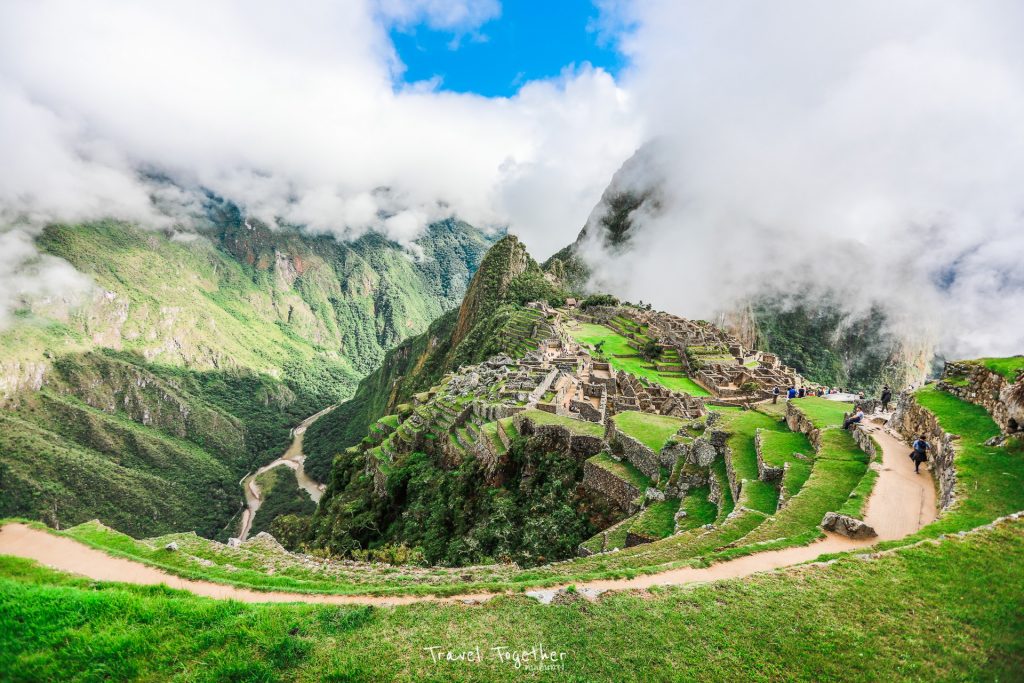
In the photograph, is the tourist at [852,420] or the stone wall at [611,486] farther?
the stone wall at [611,486]

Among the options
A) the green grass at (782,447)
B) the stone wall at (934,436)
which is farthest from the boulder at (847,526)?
the green grass at (782,447)

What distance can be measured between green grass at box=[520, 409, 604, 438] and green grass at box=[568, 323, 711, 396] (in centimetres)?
3456

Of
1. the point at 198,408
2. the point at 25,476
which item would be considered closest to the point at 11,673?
the point at 25,476

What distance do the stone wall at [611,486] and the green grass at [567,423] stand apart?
8.70 ft

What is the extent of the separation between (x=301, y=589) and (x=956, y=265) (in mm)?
232423

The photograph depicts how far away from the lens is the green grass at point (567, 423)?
26844 millimetres

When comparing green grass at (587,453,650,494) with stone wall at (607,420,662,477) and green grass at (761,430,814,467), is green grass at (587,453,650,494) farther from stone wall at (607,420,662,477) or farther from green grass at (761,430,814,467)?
green grass at (761,430,814,467)

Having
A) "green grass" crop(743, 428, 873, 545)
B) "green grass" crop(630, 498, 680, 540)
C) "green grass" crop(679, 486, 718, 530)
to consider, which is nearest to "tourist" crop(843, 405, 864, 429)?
"green grass" crop(743, 428, 873, 545)

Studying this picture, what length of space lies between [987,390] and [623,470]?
580 inches

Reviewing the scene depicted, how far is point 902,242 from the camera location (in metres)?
182

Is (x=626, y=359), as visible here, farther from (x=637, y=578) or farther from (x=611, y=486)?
(x=637, y=578)

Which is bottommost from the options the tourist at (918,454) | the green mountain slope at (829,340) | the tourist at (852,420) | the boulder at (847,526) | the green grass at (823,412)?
the boulder at (847,526)

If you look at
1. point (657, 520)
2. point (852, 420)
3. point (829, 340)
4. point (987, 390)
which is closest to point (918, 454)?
point (987, 390)

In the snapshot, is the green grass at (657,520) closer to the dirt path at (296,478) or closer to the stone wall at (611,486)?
the stone wall at (611,486)
